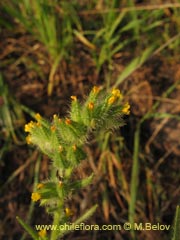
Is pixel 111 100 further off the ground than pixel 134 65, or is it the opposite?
pixel 134 65

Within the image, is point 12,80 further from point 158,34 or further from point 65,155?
point 65,155

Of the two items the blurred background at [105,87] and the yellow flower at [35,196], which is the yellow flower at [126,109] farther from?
the blurred background at [105,87]

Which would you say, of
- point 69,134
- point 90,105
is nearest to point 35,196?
point 69,134

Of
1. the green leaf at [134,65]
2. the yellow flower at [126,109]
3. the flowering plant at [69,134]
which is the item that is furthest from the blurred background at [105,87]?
the yellow flower at [126,109]

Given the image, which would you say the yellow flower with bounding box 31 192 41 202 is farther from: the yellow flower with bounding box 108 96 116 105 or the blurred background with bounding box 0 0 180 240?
the blurred background with bounding box 0 0 180 240

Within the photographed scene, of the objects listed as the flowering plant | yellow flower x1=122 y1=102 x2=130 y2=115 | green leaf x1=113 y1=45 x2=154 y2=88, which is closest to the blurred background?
green leaf x1=113 y1=45 x2=154 y2=88

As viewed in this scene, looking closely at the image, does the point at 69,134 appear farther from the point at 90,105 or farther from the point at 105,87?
the point at 105,87
